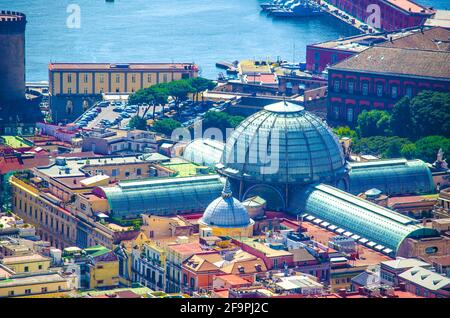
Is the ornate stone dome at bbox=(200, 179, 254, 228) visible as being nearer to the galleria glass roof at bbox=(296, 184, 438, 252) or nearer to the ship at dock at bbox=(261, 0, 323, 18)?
the galleria glass roof at bbox=(296, 184, 438, 252)

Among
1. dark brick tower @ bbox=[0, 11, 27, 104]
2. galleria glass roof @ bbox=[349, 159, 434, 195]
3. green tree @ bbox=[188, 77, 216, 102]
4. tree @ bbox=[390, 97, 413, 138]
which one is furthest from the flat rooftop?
dark brick tower @ bbox=[0, 11, 27, 104]

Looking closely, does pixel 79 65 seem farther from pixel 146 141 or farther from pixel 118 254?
pixel 118 254

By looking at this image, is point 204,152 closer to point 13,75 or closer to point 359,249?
point 359,249

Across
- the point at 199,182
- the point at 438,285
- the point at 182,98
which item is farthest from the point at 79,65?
the point at 438,285

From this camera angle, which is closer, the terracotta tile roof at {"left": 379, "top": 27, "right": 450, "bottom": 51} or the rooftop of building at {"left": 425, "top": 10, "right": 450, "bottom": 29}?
the terracotta tile roof at {"left": 379, "top": 27, "right": 450, "bottom": 51}

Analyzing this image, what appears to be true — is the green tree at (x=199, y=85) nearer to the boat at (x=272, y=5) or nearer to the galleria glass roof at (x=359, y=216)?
the galleria glass roof at (x=359, y=216)
